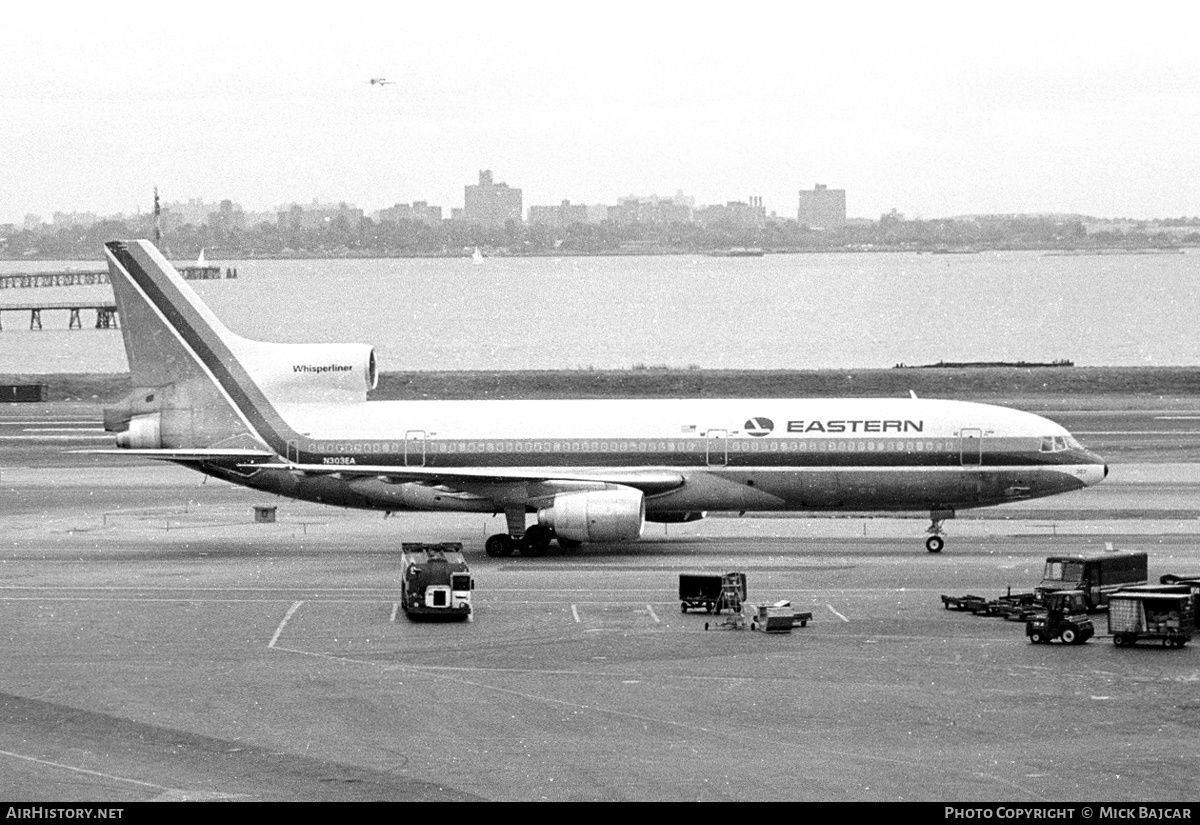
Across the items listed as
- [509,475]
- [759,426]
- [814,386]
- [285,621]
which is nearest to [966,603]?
[759,426]

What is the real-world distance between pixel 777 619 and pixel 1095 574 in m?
8.17

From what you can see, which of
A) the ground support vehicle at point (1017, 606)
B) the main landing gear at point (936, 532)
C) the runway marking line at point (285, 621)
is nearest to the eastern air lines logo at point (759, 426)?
the main landing gear at point (936, 532)

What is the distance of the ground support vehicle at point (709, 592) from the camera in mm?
→ 42594

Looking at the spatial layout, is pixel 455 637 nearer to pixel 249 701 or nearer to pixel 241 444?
pixel 249 701

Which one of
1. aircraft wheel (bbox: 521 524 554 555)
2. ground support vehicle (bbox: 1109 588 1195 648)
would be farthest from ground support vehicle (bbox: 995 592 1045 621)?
aircraft wheel (bbox: 521 524 554 555)

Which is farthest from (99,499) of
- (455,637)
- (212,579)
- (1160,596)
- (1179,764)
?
(1179,764)

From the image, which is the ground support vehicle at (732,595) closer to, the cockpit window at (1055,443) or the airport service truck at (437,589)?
the airport service truck at (437,589)

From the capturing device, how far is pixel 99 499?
215ft

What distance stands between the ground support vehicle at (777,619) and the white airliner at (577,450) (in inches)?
405

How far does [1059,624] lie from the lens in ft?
127

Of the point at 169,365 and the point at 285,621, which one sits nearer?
the point at 285,621

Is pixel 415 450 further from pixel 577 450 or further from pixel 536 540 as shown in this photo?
pixel 577 450

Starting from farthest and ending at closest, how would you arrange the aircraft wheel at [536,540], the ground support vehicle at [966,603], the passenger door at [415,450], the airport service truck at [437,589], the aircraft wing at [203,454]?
the aircraft wing at [203,454], the passenger door at [415,450], the aircraft wheel at [536,540], the ground support vehicle at [966,603], the airport service truck at [437,589]

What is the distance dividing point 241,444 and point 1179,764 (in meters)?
32.9
